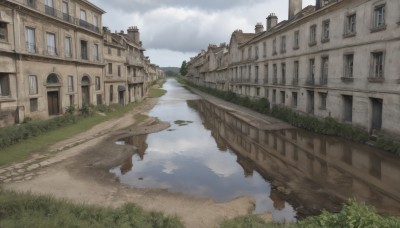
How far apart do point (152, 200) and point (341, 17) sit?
69.0 ft

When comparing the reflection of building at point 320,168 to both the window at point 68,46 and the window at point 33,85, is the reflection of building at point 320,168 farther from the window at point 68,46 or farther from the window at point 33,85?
the window at point 68,46

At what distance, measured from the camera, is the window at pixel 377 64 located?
20828 mm

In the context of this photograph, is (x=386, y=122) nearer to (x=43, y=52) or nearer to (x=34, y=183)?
(x=34, y=183)

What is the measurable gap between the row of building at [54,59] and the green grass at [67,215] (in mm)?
14990

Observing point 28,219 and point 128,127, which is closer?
point 28,219

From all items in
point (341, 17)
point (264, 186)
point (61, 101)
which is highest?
point (341, 17)

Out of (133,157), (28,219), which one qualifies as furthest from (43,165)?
(28,219)

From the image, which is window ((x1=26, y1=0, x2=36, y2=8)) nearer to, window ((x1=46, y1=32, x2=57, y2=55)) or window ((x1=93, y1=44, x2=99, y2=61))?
window ((x1=46, y1=32, x2=57, y2=55))

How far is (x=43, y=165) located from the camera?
16.5 m

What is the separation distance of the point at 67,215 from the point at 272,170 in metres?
10.8

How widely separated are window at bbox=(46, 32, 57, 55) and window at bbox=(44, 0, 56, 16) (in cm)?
177

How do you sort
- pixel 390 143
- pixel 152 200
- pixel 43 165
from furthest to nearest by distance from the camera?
pixel 390 143
pixel 43 165
pixel 152 200

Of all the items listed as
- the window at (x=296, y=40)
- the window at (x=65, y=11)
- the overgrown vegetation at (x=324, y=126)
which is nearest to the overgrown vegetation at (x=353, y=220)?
the overgrown vegetation at (x=324, y=126)

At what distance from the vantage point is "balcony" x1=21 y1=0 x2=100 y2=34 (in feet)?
81.2
